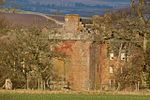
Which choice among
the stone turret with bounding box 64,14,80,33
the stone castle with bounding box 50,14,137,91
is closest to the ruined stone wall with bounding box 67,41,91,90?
the stone castle with bounding box 50,14,137,91

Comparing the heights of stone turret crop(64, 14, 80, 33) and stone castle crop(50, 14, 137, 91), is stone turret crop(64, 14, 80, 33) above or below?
above

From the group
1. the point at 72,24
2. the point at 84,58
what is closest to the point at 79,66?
the point at 84,58

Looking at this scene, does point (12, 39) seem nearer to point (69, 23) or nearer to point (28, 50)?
point (28, 50)

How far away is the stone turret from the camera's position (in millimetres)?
55375

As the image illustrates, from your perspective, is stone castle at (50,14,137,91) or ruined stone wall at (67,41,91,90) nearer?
stone castle at (50,14,137,91)

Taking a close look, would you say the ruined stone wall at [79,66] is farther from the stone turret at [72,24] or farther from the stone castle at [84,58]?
the stone turret at [72,24]

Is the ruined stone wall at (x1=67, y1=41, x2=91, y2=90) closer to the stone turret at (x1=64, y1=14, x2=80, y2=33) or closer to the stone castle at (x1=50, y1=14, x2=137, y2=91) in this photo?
the stone castle at (x1=50, y1=14, x2=137, y2=91)

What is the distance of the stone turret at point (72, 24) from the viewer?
55375 mm

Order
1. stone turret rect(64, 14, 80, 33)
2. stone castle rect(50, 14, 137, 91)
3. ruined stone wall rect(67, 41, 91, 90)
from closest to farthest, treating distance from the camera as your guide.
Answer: stone castle rect(50, 14, 137, 91), ruined stone wall rect(67, 41, 91, 90), stone turret rect(64, 14, 80, 33)

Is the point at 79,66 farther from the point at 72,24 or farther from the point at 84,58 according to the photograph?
the point at 72,24

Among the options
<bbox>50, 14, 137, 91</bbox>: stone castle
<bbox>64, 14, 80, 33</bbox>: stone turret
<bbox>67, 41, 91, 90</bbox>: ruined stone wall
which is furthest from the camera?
<bbox>64, 14, 80, 33</bbox>: stone turret

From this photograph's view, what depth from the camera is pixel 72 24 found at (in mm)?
56062

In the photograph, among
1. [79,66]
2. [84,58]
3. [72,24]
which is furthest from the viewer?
[72,24]

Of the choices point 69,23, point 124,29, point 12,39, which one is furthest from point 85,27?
point 124,29
